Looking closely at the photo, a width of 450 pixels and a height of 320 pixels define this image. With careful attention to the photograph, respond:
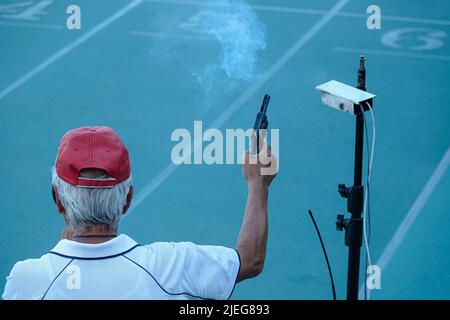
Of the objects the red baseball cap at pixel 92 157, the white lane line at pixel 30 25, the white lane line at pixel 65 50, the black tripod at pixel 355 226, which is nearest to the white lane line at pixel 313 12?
the white lane line at pixel 65 50

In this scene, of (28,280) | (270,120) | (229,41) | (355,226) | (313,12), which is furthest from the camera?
(313,12)

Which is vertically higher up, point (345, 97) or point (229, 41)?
point (229, 41)

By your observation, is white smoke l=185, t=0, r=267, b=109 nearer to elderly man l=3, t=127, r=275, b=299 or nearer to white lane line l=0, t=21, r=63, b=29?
white lane line l=0, t=21, r=63, b=29

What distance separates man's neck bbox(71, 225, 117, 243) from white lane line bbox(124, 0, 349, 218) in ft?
11.0

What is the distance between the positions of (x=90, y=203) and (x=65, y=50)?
5122 millimetres

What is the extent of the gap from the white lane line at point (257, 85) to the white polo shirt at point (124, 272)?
3.34 m

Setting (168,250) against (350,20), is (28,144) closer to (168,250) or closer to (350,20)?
(350,20)

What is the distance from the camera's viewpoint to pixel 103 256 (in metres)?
2.39

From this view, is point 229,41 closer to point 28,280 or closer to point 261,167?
point 261,167

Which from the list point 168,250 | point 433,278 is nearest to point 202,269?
point 168,250

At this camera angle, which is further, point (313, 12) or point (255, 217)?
point (313, 12)

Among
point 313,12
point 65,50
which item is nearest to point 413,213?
point 313,12

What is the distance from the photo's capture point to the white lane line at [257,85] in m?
5.93

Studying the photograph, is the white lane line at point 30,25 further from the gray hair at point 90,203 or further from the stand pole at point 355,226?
the gray hair at point 90,203
